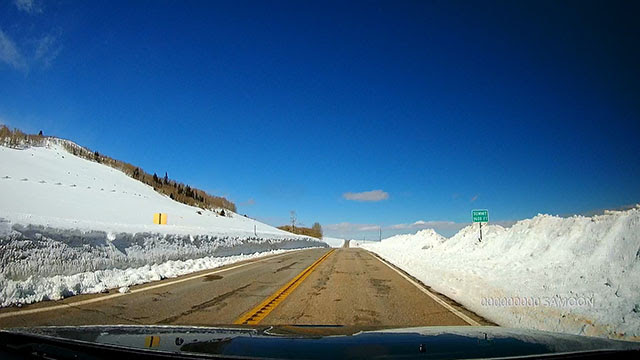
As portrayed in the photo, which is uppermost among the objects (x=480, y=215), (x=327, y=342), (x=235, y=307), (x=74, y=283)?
(x=480, y=215)

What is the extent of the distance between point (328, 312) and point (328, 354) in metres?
4.89

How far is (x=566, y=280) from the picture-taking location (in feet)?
32.5

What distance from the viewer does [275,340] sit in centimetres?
389

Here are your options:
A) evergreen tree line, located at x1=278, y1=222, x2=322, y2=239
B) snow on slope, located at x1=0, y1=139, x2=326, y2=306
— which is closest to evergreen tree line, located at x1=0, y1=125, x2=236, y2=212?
snow on slope, located at x1=0, y1=139, x2=326, y2=306

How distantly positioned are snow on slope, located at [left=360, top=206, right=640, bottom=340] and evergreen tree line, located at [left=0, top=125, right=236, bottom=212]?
6744 cm

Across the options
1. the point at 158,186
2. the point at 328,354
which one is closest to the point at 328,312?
the point at 328,354

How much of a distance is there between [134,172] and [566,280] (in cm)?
8857

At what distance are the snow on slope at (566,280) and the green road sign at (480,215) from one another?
799cm

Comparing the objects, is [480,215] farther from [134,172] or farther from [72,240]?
[134,172]

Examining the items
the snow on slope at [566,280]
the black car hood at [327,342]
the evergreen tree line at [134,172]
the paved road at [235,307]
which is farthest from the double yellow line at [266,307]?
the evergreen tree line at [134,172]

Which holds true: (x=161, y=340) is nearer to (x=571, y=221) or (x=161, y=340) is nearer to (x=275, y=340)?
(x=275, y=340)

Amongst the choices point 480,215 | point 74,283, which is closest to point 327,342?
point 74,283

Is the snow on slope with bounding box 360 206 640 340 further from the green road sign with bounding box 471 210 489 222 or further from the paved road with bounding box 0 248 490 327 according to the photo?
the green road sign with bounding box 471 210 489 222

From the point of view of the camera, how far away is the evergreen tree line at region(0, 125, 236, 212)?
63719mm
